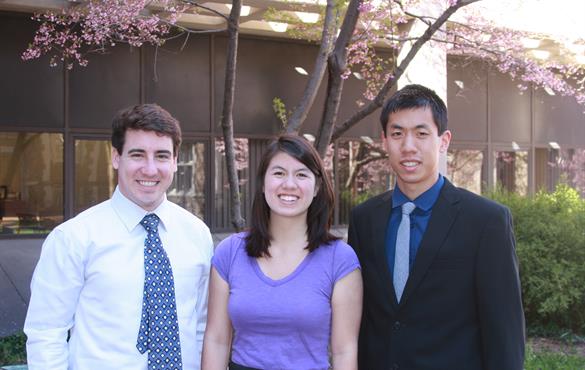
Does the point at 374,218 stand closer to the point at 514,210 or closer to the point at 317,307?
the point at 317,307

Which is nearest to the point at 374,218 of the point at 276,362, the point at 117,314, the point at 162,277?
the point at 276,362

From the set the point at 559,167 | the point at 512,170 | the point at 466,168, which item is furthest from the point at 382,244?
the point at 559,167

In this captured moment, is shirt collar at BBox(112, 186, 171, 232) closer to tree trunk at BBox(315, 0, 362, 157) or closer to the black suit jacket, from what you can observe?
the black suit jacket

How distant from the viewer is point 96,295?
2826mm

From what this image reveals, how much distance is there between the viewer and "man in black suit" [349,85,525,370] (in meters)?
2.75

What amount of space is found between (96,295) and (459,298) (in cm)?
147

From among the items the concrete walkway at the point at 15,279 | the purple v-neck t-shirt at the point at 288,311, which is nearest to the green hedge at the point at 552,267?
the purple v-neck t-shirt at the point at 288,311

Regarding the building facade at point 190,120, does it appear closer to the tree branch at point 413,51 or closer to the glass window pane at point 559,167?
the glass window pane at point 559,167

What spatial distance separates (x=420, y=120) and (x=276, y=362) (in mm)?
1179

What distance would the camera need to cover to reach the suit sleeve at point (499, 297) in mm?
2727

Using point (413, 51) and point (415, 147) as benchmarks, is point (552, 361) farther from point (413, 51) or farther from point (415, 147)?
point (415, 147)

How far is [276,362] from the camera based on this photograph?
286 cm

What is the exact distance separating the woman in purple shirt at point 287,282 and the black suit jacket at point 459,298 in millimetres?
190

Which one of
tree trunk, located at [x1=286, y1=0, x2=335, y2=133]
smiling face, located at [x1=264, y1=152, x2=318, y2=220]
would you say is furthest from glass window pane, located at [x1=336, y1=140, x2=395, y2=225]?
smiling face, located at [x1=264, y1=152, x2=318, y2=220]
